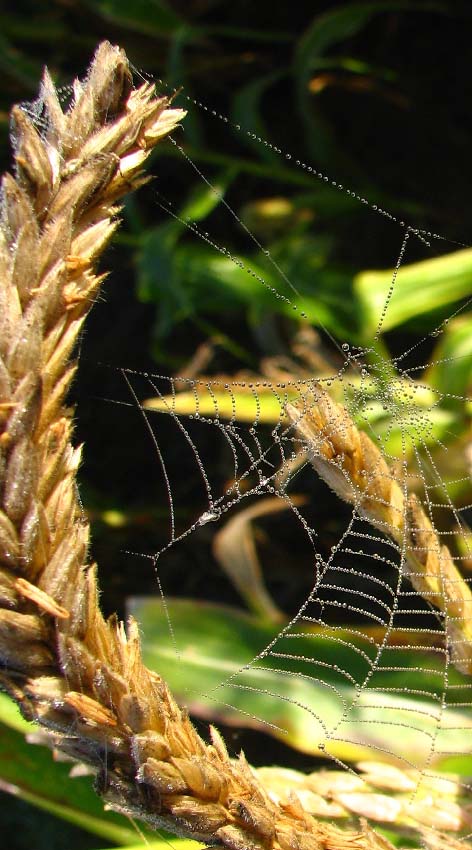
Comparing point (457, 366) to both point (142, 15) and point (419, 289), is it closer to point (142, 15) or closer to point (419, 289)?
point (419, 289)

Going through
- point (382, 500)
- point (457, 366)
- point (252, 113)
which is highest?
point (252, 113)

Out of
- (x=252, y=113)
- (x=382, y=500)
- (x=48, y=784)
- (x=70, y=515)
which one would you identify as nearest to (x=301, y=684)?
(x=48, y=784)

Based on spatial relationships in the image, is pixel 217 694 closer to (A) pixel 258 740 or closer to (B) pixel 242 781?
(A) pixel 258 740

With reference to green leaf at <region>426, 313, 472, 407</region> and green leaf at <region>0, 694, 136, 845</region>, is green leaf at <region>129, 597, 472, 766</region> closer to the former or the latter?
green leaf at <region>0, 694, 136, 845</region>

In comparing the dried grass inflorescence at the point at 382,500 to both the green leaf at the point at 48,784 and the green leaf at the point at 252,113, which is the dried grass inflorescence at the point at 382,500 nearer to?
the green leaf at the point at 48,784

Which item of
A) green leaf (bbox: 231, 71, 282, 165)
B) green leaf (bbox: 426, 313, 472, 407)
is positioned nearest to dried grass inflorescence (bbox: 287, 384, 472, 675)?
green leaf (bbox: 426, 313, 472, 407)
